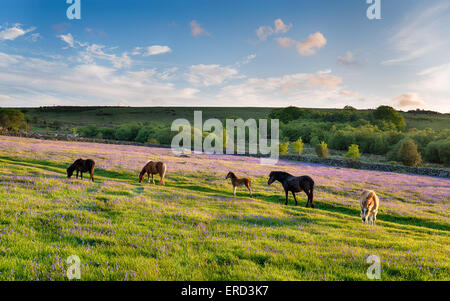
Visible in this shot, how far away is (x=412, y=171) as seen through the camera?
44719mm

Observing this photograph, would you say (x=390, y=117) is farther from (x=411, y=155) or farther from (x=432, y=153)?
(x=411, y=155)

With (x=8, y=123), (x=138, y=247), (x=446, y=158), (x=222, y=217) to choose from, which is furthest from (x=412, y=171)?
(x=8, y=123)

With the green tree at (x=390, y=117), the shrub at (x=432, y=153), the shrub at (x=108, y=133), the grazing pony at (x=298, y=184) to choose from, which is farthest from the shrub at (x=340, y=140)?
the shrub at (x=108, y=133)

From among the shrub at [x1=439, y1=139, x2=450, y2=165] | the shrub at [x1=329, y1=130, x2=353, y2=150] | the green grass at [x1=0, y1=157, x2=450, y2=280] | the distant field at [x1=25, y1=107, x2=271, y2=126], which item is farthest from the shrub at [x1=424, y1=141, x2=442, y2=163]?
the distant field at [x1=25, y1=107, x2=271, y2=126]

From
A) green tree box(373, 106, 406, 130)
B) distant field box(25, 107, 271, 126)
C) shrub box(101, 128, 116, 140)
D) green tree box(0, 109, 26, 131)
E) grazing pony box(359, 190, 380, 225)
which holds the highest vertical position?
distant field box(25, 107, 271, 126)

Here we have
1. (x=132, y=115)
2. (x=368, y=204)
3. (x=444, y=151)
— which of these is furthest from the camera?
(x=132, y=115)

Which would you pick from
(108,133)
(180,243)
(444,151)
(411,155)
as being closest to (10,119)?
(108,133)

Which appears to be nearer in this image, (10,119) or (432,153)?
(432,153)

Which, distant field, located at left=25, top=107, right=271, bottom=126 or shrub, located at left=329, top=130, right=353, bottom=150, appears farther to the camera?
distant field, located at left=25, top=107, right=271, bottom=126

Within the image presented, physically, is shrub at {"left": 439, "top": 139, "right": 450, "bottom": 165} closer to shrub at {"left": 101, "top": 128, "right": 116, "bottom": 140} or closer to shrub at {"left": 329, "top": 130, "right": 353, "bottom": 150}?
shrub at {"left": 329, "top": 130, "right": 353, "bottom": 150}

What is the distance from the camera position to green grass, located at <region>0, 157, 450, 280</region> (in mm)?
5023

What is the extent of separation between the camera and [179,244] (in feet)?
21.5
